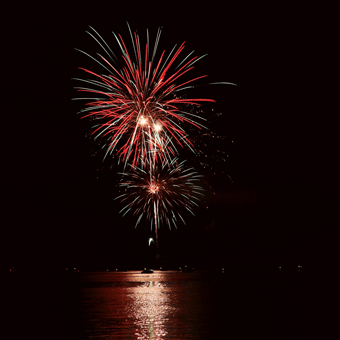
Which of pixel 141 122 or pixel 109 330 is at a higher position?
pixel 141 122

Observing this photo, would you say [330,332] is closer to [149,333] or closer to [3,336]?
[149,333]

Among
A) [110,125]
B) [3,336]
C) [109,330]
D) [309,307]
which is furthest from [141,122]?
[309,307]

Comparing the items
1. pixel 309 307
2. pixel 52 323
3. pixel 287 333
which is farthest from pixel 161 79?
pixel 309 307

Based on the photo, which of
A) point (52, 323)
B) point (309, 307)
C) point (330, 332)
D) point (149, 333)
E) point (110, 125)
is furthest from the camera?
point (309, 307)

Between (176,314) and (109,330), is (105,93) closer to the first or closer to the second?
(109,330)

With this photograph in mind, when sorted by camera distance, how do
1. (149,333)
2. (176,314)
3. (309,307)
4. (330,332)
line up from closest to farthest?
(149,333) < (330,332) < (176,314) < (309,307)

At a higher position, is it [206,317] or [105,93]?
[105,93]

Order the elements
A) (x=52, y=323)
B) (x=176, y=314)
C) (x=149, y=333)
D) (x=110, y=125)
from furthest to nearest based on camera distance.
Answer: (x=176, y=314)
(x=52, y=323)
(x=110, y=125)
(x=149, y=333)

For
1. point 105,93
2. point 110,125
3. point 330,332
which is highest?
point 105,93

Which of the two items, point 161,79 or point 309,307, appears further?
point 309,307
